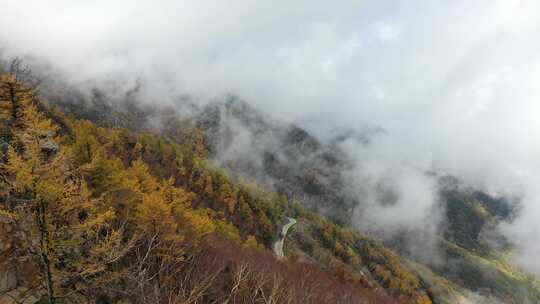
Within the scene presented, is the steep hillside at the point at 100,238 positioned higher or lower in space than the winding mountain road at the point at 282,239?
higher

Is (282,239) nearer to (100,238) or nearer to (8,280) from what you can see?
(100,238)

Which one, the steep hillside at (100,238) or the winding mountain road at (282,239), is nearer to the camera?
the steep hillside at (100,238)

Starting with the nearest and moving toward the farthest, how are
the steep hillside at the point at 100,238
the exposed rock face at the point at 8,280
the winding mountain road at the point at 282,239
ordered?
the steep hillside at the point at 100,238 < the exposed rock face at the point at 8,280 < the winding mountain road at the point at 282,239

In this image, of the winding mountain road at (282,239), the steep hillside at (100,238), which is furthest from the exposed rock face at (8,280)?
the winding mountain road at (282,239)

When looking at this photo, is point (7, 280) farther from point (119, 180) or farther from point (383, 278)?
point (383, 278)

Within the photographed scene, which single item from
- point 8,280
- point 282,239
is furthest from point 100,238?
point 282,239

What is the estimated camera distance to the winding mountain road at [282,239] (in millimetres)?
121812

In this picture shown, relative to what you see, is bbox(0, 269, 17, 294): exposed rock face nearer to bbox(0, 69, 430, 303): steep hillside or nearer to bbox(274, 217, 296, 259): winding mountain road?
bbox(0, 69, 430, 303): steep hillside

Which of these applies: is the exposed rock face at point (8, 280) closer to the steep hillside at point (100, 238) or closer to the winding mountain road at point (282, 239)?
the steep hillside at point (100, 238)

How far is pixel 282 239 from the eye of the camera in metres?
145

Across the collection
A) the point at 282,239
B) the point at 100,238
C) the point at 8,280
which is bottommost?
the point at 282,239

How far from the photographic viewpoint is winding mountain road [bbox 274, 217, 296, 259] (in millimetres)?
121812

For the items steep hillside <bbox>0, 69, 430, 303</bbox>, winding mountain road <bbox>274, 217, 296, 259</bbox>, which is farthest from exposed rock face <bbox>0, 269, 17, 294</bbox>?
winding mountain road <bbox>274, 217, 296, 259</bbox>

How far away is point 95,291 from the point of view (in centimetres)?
2445
